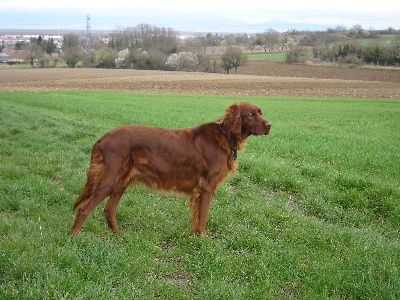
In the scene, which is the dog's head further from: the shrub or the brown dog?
the shrub

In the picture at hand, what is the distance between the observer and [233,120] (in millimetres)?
6023

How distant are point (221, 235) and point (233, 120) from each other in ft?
5.62

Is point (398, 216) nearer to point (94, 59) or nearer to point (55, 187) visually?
point (55, 187)

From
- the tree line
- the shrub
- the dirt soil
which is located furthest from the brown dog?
the shrub

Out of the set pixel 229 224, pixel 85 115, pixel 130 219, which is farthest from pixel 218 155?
pixel 85 115

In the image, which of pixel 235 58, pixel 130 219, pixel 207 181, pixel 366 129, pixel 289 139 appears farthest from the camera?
pixel 235 58

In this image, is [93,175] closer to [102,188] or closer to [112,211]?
[102,188]

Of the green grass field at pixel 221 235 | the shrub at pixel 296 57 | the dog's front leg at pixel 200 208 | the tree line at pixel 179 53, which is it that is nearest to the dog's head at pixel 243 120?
the dog's front leg at pixel 200 208

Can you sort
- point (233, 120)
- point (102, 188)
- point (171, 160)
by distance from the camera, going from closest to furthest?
point (102, 188) → point (171, 160) → point (233, 120)

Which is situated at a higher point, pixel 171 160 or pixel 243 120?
pixel 243 120

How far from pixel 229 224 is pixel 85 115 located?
13887 mm

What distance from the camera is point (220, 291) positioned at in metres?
4.12

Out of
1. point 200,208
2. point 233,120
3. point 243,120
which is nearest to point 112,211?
point 200,208

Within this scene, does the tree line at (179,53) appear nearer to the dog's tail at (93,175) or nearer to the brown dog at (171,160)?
the brown dog at (171,160)
